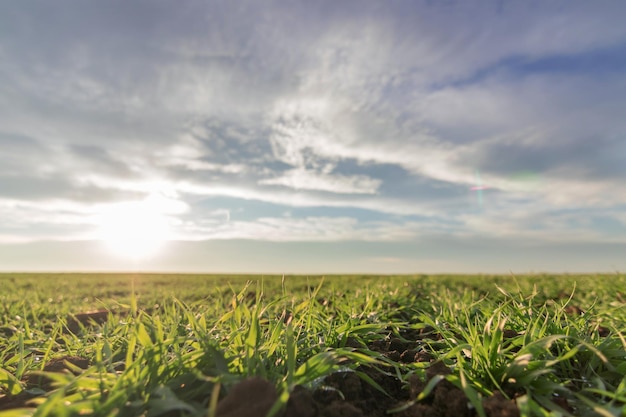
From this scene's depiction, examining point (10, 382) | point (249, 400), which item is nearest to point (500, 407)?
point (249, 400)

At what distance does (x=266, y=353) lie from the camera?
2254 millimetres

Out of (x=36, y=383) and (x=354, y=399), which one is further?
(x=36, y=383)

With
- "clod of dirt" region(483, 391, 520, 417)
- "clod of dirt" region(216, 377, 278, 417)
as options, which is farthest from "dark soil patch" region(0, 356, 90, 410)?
"clod of dirt" region(483, 391, 520, 417)

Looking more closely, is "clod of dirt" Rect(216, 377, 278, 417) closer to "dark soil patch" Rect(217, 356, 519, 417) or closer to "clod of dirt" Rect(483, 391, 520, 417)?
"dark soil patch" Rect(217, 356, 519, 417)

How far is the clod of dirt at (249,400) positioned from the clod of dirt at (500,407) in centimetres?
87

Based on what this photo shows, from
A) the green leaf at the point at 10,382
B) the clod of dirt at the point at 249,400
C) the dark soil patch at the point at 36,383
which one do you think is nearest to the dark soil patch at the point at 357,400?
the clod of dirt at the point at 249,400

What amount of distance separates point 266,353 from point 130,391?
0.68 metres

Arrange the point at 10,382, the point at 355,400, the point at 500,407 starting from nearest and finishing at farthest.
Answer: the point at 500,407 < the point at 355,400 < the point at 10,382

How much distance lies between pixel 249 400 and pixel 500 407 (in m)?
1.00

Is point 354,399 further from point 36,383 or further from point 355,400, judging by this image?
point 36,383

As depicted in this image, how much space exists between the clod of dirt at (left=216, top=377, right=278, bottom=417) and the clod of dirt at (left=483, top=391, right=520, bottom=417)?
865 mm

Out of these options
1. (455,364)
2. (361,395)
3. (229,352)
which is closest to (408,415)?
(361,395)

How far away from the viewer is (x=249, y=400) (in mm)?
1673

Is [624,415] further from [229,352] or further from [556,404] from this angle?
[229,352]
